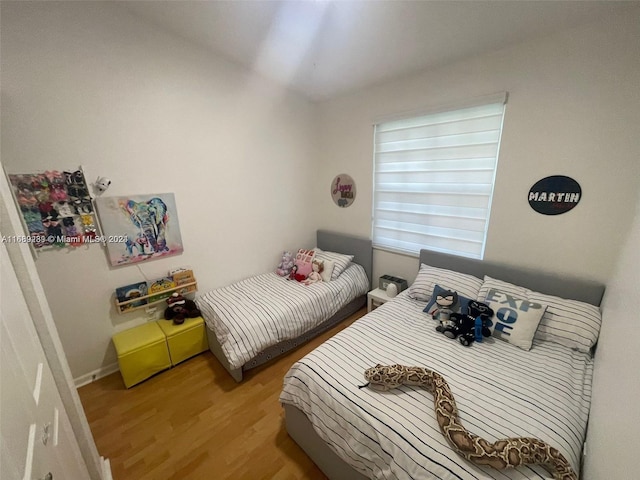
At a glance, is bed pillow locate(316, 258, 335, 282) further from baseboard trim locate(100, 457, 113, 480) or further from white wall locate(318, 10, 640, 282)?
baseboard trim locate(100, 457, 113, 480)

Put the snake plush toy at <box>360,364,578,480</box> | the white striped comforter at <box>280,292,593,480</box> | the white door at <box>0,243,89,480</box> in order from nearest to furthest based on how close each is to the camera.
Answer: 1. the white door at <box>0,243,89,480</box>
2. the snake plush toy at <box>360,364,578,480</box>
3. the white striped comforter at <box>280,292,593,480</box>

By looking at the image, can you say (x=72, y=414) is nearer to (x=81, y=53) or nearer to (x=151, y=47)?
(x=81, y=53)

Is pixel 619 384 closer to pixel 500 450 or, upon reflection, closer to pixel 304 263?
pixel 500 450

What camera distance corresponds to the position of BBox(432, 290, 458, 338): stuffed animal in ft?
5.77

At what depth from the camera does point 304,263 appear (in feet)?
9.29

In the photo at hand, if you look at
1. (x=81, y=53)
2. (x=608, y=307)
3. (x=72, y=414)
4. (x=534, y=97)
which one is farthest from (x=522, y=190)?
(x=81, y=53)

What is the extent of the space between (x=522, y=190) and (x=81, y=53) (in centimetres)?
337

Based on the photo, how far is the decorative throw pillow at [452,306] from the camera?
1.83 meters

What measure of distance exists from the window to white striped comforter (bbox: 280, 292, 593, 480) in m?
1.02

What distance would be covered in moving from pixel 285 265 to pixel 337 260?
2.08ft

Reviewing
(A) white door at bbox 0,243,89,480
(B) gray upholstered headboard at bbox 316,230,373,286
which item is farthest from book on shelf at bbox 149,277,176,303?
(B) gray upholstered headboard at bbox 316,230,373,286

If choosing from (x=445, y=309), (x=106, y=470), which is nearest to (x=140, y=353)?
(x=106, y=470)

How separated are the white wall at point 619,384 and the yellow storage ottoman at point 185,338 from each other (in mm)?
2531

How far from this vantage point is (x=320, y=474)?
54.9 inches
